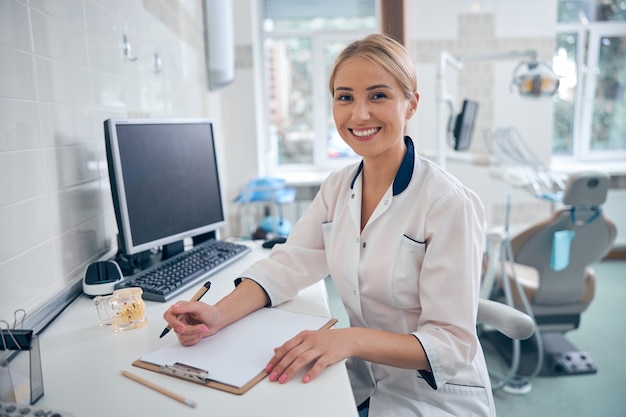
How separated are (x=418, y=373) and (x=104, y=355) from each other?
634mm

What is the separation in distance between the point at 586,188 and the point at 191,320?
1.73m

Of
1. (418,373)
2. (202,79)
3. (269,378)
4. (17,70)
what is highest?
(202,79)

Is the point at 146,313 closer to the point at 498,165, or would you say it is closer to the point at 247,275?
the point at 247,275

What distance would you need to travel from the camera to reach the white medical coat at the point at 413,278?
0.98 m

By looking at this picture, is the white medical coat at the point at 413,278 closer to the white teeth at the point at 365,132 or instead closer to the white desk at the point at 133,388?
the white teeth at the point at 365,132

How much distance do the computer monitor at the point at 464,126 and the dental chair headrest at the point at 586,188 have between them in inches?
21.6

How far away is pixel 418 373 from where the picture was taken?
1.05 m

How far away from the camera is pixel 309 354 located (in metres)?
0.86

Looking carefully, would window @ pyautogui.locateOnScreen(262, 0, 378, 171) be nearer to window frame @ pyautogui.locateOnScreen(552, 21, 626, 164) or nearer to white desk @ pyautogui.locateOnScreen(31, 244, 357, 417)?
window frame @ pyautogui.locateOnScreen(552, 21, 626, 164)

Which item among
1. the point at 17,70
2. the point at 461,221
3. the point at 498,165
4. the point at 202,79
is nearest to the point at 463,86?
the point at 498,165

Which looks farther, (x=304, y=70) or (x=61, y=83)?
(x=304, y=70)

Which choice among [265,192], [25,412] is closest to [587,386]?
[265,192]

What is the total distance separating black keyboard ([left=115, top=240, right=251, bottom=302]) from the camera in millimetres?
1238

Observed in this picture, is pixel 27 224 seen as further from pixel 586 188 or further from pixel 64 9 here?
pixel 586 188
